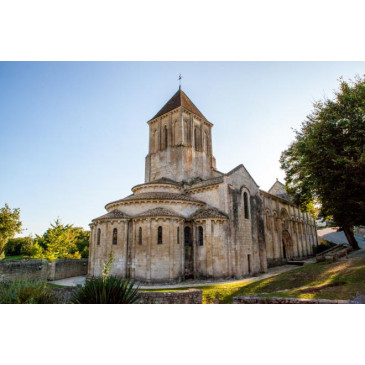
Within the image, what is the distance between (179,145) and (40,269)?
19087 mm

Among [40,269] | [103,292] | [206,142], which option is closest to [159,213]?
[103,292]

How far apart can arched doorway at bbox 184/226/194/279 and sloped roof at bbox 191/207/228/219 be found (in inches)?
53.4

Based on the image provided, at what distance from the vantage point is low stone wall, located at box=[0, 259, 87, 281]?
20156mm

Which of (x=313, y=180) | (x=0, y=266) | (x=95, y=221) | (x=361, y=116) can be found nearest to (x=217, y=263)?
(x=313, y=180)

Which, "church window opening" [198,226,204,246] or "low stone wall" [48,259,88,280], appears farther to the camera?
"low stone wall" [48,259,88,280]

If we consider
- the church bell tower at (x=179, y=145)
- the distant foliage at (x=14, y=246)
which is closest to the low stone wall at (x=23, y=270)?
the church bell tower at (x=179, y=145)

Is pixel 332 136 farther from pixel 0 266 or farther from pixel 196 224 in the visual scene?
pixel 0 266

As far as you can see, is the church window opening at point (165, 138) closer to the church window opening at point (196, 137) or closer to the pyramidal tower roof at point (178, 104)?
the pyramidal tower roof at point (178, 104)

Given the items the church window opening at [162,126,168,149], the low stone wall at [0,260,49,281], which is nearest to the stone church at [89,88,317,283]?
the church window opening at [162,126,168,149]

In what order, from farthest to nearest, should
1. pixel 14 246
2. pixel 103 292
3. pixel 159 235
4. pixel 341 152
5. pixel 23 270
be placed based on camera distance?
pixel 14 246 → pixel 23 270 → pixel 159 235 → pixel 341 152 → pixel 103 292

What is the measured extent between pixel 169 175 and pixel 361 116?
19555 mm

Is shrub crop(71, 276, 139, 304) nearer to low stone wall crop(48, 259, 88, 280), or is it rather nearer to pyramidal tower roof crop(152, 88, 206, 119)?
low stone wall crop(48, 259, 88, 280)

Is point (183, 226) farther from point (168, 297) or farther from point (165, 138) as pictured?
point (165, 138)

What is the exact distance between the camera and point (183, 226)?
2066 cm
